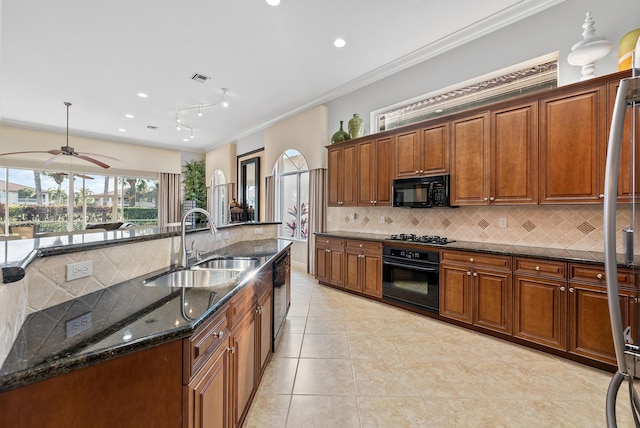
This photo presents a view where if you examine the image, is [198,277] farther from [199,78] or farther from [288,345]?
[199,78]

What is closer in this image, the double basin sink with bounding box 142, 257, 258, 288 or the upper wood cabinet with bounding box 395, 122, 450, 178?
the double basin sink with bounding box 142, 257, 258, 288

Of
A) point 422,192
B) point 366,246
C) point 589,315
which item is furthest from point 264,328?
point 589,315

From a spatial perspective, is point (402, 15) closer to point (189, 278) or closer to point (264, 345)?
point (189, 278)

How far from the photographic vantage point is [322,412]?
5.93 ft

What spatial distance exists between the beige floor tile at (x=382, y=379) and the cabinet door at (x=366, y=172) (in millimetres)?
2339

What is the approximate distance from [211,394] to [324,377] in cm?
122

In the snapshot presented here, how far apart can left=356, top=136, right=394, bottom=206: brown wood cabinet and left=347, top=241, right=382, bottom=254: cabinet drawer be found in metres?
0.61

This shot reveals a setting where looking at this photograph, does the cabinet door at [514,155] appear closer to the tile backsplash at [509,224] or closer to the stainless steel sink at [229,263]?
the tile backsplash at [509,224]

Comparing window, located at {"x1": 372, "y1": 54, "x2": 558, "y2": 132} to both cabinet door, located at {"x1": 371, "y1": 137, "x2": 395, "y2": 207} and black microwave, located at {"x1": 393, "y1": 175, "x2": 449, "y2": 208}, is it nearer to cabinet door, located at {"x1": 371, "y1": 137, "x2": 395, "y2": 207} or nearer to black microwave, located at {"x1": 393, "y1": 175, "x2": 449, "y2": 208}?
cabinet door, located at {"x1": 371, "y1": 137, "x2": 395, "y2": 207}

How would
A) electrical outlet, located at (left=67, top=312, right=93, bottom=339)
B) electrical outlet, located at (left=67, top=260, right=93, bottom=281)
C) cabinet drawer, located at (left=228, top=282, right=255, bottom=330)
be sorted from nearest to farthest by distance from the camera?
electrical outlet, located at (left=67, top=312, right=93, bottom=339) → electrical outlet, located at (left=67, top=260, right=93, bottom=281) → cabinet drawer, located at (left=228, top=282, right=255, bottom=330)

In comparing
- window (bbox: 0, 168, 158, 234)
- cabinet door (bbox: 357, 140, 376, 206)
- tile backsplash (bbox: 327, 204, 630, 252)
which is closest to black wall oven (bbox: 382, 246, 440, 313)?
tile backsplash (bbox: 327, 204, 630, 252)

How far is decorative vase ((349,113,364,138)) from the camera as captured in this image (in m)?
4.39

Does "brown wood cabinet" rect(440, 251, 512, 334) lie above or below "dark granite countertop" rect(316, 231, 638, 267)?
below

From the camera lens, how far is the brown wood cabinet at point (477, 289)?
2670 millimetres
